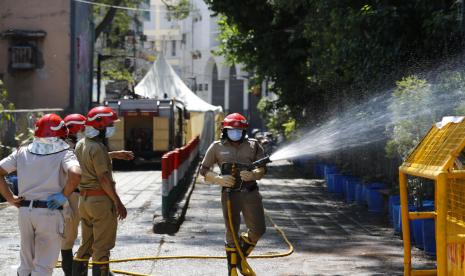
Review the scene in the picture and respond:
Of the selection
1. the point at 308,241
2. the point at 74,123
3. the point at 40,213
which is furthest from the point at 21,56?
the point at 40,213

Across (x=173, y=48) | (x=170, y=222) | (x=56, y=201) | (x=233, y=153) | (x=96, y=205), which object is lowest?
(x=170, y=222)

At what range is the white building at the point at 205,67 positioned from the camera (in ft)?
263

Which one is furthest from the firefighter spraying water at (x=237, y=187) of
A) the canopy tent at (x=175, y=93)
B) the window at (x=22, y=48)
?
the canopy tent at (x=175, y=93)

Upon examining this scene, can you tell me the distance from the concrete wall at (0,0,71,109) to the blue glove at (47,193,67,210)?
1228 inches

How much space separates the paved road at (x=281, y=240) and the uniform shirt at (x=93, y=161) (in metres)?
1.84

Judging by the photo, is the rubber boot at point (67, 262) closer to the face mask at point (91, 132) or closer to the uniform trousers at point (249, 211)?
the face mask at point (91, 132)

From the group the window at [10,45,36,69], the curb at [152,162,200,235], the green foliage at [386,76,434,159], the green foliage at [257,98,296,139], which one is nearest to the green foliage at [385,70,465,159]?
the green foliage at [386,76,434,159]

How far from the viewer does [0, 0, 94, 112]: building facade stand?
1468 inches

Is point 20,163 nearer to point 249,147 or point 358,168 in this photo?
point 249,147

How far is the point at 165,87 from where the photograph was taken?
43.9 m

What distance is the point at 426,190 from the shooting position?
13.2 m

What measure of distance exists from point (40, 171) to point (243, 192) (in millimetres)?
2779

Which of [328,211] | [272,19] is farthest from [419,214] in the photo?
[272,19]

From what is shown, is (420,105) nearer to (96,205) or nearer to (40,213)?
(96,205)
